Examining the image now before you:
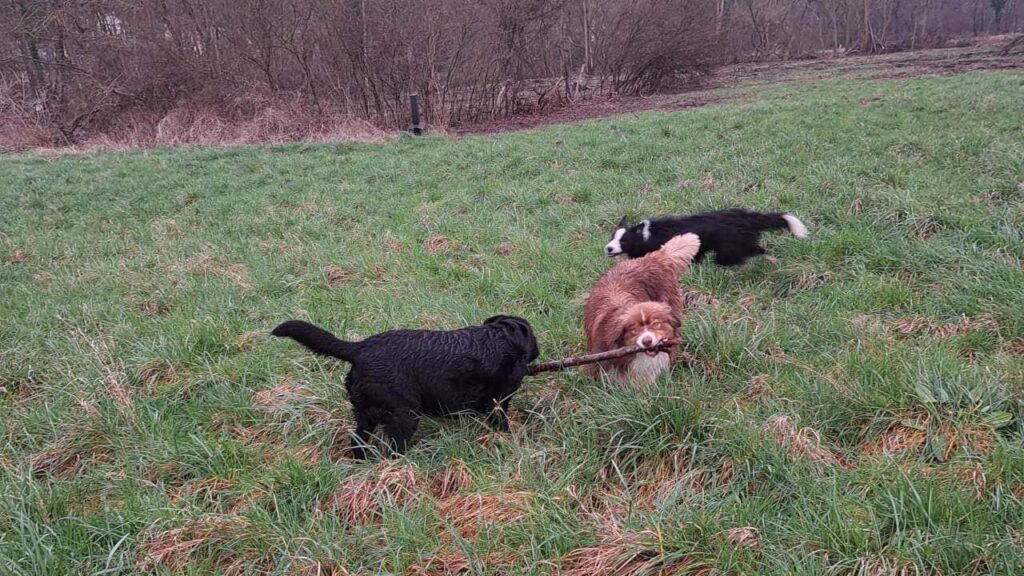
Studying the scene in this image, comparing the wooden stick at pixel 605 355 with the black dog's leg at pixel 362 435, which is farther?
the wooden stick at pixel 605 355

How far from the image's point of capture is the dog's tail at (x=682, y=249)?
14.5 ft

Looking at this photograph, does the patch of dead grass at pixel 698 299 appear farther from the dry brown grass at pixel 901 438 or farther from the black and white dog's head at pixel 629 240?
the dry brown grass at pixel 901 438

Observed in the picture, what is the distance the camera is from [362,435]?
294 centimetres

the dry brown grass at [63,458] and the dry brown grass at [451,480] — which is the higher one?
the dry brown grass at [63,458]

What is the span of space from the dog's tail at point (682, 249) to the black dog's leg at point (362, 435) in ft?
8.34

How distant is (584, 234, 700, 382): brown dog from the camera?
3268 mm

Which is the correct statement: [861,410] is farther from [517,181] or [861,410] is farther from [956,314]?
[517,181]

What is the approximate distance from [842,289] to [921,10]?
4138 centimetres

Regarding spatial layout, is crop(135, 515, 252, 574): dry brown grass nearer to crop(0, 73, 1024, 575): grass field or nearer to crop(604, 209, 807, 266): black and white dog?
crop(0, 73, 1024, 575): grass field

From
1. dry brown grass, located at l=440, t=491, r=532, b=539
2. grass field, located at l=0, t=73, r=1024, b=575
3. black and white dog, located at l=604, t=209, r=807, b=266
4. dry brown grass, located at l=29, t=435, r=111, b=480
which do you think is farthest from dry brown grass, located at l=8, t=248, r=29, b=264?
dry brown grass, located at l=440, t=491, r=532, b=539

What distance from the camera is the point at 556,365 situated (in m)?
3.18

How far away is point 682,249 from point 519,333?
1.90 meters

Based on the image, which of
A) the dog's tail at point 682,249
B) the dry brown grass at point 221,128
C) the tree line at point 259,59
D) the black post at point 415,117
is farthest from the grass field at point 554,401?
the tree line at point 259,59

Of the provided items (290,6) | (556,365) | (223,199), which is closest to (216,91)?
(290,6)
